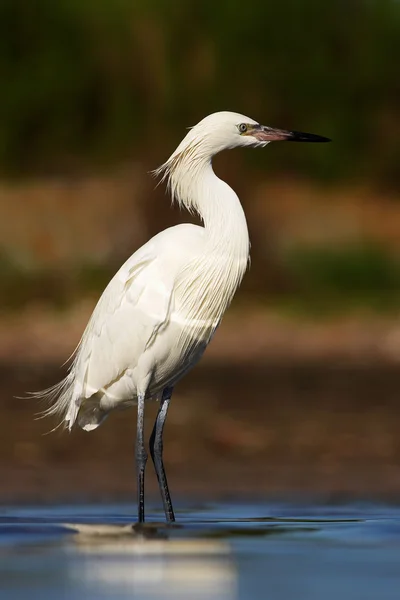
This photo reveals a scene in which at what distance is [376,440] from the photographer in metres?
10.0

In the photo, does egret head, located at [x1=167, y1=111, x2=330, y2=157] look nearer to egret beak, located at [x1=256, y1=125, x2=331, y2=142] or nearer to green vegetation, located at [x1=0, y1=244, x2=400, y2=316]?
egret beak, located at [x1=256, y1=125, x2=331, y2=142]

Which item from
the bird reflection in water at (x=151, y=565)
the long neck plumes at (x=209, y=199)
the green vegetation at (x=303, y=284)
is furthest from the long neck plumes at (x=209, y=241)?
the green vegetation at (x=303, y=284)

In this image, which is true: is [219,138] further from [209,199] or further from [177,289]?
[177,289]

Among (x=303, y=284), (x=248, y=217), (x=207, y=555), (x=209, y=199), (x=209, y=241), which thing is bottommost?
(x=207, y=555)

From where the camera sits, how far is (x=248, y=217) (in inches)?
662

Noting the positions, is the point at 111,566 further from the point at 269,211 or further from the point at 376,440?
the point at 269,211

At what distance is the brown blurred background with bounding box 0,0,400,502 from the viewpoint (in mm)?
9836

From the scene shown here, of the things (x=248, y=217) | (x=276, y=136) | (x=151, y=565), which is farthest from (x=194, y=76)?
(x=151, y=565)

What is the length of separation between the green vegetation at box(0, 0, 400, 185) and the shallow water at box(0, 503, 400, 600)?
510 inches

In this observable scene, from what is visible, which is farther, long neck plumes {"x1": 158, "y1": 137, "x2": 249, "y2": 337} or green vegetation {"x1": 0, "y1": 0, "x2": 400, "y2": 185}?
green vegetation {"x1": 0, "y1": 0, "x2": 400, "y2": 185}

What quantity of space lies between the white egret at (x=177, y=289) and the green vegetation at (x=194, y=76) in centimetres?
1235

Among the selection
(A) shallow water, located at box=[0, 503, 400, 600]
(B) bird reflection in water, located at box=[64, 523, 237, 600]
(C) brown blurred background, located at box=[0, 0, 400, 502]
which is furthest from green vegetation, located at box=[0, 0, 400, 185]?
(B) bird reflection in water, located at box=[64, 523, 237, 600]

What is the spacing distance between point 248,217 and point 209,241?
31.3 feet

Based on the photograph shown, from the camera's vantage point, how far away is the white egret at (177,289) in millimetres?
7301
